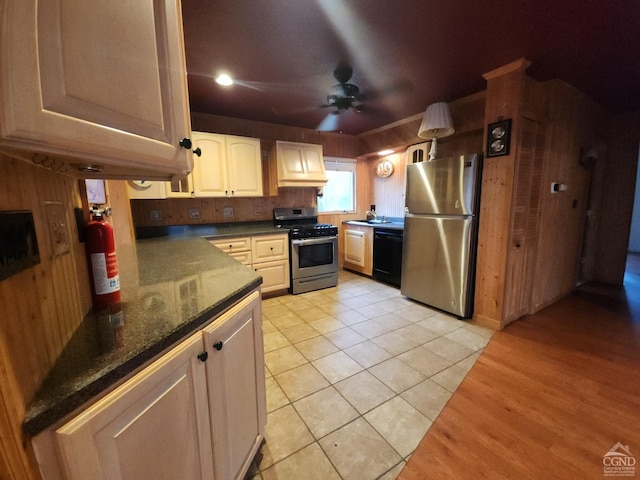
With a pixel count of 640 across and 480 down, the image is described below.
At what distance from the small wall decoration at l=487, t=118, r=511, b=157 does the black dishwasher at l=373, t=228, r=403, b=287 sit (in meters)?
1.40

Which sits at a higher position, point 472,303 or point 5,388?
point 5,388

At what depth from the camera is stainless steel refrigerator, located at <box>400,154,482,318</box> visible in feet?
8.38

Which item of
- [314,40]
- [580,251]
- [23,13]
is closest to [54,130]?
[23,13]

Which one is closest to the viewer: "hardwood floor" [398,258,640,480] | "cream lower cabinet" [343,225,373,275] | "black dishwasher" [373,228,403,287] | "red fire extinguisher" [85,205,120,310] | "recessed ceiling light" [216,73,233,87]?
"red fire extinguisher" [85,205,120,310]

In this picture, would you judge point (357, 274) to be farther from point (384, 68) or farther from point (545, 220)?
point (384, 68)

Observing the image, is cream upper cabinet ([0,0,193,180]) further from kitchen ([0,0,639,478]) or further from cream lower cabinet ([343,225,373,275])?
cream lower cabinet ([343,225,373,275])

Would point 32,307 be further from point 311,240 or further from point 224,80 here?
point 311,240

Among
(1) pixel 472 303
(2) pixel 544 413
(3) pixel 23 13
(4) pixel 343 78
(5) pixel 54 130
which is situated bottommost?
(2) pixel 544 413

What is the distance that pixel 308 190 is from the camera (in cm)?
424

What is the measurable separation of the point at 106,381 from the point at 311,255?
10.0 ft

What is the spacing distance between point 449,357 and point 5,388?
7.81 ft

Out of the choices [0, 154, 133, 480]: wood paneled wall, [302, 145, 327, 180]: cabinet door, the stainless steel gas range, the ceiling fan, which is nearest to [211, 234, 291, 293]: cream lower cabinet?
the stainless steel gas range

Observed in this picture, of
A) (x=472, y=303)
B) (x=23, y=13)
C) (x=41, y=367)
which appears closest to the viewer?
A: (x=23, y=13)

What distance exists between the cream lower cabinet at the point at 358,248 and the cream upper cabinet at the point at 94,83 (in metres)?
3.46
